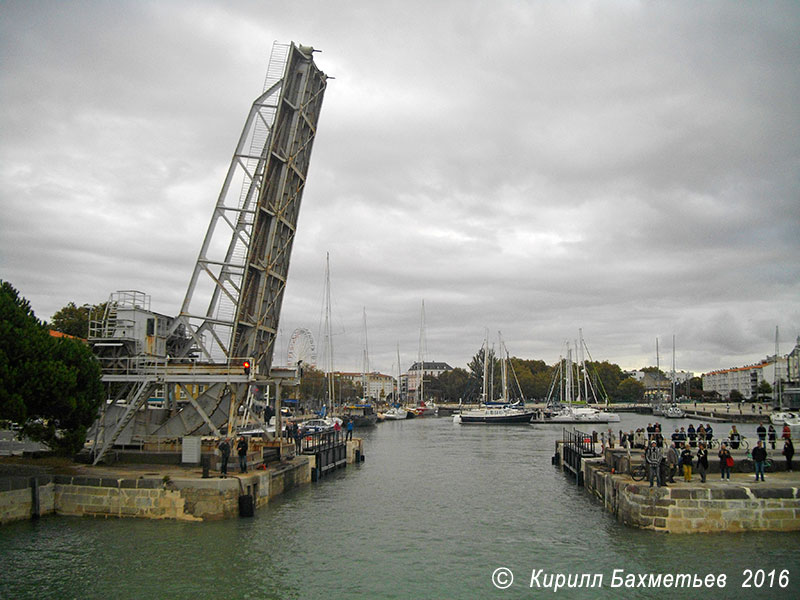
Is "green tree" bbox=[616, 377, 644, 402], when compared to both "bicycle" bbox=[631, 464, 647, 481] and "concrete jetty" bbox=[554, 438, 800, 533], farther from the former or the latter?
"concrete jetty" bbox=[554, 438, 800, 533]

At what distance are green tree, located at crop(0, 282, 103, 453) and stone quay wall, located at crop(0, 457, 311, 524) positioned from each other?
1.76 meters

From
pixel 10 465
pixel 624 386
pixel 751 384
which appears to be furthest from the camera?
pixel 751 384

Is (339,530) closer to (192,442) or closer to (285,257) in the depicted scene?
(192,442)

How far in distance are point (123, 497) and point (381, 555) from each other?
27.6 feet

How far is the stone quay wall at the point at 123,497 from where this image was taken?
1953cm

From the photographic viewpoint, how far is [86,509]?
66.4ft

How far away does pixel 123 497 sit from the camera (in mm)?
19938

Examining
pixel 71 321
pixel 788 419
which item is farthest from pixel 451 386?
pixel 71 321

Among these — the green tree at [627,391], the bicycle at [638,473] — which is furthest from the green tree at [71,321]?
the green tree at [627,391]

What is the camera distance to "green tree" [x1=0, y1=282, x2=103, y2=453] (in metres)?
19.4

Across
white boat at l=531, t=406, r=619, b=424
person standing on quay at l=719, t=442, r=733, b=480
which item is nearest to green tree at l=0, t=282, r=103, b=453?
person standing on quay at l=719, t=442, r=733, b=480

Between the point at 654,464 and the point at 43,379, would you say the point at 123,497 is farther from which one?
the point at 654,464

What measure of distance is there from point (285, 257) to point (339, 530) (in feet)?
40.9

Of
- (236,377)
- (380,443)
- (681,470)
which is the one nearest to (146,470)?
(236,377)
